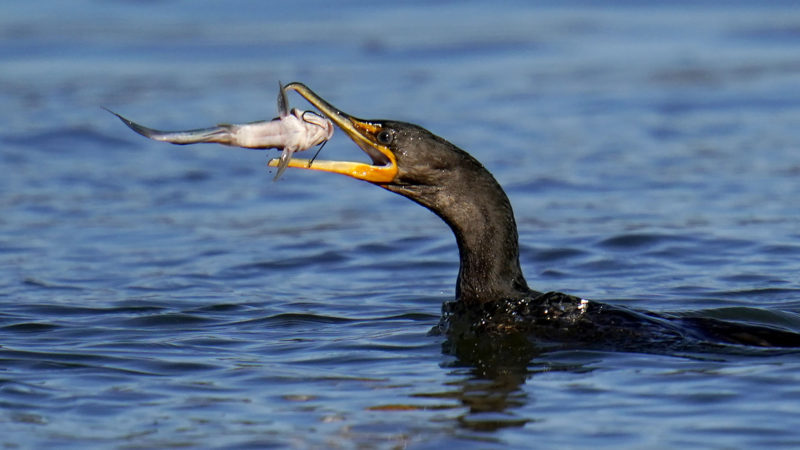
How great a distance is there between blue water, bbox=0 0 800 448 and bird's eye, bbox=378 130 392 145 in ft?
3.55

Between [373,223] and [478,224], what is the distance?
13.6 feet

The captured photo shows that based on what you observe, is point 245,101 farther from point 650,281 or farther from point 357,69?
point 650,281

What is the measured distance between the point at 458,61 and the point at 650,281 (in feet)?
34.7

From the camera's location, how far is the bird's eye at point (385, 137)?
7641mm

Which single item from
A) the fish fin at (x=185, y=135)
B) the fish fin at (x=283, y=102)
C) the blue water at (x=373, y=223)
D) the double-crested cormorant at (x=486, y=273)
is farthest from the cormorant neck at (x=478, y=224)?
the fish fin at (x=185, y=135)

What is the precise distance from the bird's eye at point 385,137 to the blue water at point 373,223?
1083 mm

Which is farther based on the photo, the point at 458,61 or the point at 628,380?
the point at 458,61

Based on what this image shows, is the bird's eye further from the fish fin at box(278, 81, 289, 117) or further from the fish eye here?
the fish fin at box(278, 81, 289, 117)

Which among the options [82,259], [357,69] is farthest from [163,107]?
[82,259]

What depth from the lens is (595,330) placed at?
291 inches

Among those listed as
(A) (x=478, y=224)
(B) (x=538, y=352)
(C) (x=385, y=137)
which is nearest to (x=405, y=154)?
(C) (x=385, y=137)

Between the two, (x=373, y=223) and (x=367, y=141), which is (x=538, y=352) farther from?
(x=373, y=223)

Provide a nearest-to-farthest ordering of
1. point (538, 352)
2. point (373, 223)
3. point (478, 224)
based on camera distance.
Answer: point (538, 352)
point (478, 224)
point (373, 223)

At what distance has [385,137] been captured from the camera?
25.1 ft
